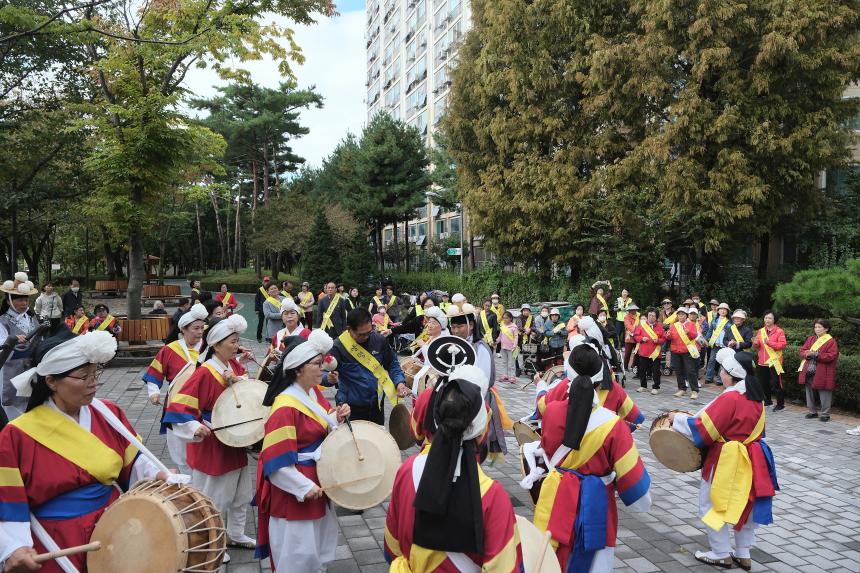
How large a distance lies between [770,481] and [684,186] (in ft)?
49.9

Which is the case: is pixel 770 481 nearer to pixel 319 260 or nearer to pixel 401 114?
pixel 319 260

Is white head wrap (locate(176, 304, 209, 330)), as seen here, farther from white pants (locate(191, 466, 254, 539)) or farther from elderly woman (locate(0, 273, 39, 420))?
elderly woman (locate(0, 273, 39, 420))

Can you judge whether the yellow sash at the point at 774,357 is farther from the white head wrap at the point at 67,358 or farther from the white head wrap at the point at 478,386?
the white head wrap at the point at 67,358

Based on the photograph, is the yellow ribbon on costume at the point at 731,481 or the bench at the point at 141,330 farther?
the bench at the point at 141,330

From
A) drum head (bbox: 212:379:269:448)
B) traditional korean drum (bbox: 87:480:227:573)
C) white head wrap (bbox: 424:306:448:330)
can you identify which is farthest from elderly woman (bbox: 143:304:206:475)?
traditional korean drum (bbox: 87:480:227:573)

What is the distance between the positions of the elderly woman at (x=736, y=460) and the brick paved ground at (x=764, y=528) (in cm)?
28

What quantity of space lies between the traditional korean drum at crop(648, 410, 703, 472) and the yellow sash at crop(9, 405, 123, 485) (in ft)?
13.7

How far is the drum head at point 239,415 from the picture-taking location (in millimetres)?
4949

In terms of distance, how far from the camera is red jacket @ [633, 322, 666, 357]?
1332cm

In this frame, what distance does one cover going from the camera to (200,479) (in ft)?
16.8

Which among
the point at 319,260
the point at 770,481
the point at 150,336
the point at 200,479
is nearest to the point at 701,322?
the point at 770,481

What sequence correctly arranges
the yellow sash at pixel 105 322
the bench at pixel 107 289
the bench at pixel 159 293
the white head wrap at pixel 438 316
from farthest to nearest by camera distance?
1. the bench at pixel 107 289
2. the bench at pixel 159 293
3. the yellow sash at pixel 105 322
4. the white head wrap at pixel 438 316

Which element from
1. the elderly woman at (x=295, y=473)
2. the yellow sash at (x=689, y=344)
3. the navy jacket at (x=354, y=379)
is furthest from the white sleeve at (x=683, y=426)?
the yellow sash at (x=689, y=344)

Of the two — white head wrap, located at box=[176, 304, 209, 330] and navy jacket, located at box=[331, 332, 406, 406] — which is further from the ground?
white head wrap, located at box=[176, 304, 209, 330]
